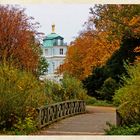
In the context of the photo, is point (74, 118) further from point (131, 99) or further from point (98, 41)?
point (98, 41)

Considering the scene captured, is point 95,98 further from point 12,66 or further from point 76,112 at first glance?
point 12,66

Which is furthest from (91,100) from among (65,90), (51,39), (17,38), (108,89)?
(17,38)

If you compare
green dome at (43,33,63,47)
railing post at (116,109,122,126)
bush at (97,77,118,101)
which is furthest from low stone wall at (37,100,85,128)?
green dome at (43,33,63,47)

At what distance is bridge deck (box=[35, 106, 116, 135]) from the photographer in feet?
30.8

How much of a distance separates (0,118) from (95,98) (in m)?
0.98

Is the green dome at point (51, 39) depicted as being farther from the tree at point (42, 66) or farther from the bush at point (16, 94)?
the bush at point (16, 94)

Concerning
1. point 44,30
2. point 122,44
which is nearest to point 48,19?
point 44,30

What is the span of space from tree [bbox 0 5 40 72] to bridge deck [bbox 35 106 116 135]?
679 millimetres

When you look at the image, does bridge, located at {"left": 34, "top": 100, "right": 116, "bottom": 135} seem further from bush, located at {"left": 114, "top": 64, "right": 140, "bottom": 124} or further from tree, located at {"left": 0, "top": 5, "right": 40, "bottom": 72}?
tree, located at {"left": 0, "top": 5, "right": 40, "bottom": 72}

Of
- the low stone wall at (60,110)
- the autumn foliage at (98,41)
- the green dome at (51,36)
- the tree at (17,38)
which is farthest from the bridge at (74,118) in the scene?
the green dome at (51,36)

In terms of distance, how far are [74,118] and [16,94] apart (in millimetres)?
626

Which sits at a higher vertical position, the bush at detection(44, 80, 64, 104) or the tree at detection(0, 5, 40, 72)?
the tree at detection(0, 5, 40, 72)

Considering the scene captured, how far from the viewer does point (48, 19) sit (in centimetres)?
948

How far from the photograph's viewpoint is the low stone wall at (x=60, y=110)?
9.66 meters
